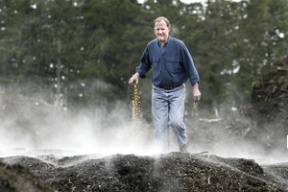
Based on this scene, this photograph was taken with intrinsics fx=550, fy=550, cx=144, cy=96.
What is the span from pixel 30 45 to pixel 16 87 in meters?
4.44

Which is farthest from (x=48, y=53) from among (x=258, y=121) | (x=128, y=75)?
(x=258, y=121)

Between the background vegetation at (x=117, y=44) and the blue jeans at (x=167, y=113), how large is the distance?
2485 cm

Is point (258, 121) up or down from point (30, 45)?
down

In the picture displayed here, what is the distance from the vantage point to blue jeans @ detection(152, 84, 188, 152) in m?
7.81

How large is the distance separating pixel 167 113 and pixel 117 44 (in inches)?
1057

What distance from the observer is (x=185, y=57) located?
25.5ft

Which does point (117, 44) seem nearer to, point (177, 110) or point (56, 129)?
point (56, 129)

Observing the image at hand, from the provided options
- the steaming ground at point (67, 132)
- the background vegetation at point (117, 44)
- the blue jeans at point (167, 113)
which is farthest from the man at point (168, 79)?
the background vegetation at point (117, 44)

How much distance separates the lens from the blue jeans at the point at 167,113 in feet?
25.6

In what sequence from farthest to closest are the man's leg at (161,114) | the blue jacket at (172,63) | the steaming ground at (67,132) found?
1. the steaming ground at (67,132)
2. the man's leg at (161,114)
3. the blue jacket at (172,63)

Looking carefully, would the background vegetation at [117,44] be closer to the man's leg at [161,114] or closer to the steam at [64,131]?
the steam at [64,131]

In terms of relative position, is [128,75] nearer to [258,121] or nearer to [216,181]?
[258,121]

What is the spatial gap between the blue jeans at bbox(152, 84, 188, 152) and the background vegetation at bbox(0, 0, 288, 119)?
24850 millimetres

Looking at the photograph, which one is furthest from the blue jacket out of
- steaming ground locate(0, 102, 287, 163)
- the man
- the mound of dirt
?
steaming ground locate(0, 102, 287, 163)
